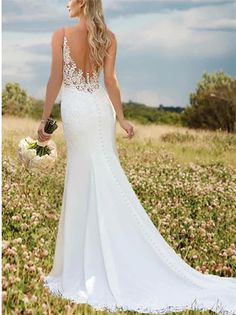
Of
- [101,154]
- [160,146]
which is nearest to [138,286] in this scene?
[101,154]

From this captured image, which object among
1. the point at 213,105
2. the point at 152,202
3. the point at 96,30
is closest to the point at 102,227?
the point at 96,30

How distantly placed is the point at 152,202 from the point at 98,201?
91.8 inches

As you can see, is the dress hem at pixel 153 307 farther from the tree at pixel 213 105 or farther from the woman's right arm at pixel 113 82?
the tree at pixel 213 105

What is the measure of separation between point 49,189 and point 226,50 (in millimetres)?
3276

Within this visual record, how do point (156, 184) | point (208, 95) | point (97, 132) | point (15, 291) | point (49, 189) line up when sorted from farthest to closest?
point (208, 95), point (156, 184), point (49, 189), point (97, 132), point (15, 291)

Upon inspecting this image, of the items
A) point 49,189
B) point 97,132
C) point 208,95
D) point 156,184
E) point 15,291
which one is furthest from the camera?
point 208,95

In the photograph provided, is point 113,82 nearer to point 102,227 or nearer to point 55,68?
point 55,68

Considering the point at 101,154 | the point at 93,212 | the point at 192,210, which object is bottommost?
the point at 192,210

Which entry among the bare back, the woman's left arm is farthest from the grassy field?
the bare back

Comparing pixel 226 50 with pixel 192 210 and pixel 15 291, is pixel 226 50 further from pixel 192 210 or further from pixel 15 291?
pixel 15 291

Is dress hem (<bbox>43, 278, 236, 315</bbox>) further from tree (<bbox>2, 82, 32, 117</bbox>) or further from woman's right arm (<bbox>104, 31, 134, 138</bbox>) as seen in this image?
tree (<bbox>2, 82, 32, 117</bbox>)

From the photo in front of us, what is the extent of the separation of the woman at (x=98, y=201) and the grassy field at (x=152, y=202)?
241 mm

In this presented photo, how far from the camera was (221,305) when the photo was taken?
4.07 metres

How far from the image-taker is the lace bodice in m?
4.22
